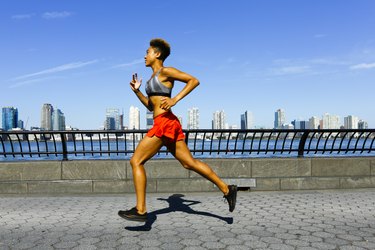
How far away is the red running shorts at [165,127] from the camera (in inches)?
181

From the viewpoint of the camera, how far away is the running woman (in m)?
4.46

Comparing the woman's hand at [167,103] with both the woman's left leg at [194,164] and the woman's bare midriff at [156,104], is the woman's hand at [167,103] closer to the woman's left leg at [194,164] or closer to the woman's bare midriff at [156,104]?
the woman's bare midriff at [156,104]

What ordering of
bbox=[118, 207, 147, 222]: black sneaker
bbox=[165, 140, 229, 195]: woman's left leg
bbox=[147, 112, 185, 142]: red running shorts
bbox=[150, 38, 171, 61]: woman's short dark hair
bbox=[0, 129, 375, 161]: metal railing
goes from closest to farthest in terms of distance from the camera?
bbox=[118, 207, 147, 222]: black sneaker → bbox=[147, 112, 185, 142]: red running shorts → bbox=[165, 140, 229, 195]: woman's left leg → bbox=[150, 38, 171, 61]: woman's short dark hair → bbox=[0, 129, 375, 161]: metal railing

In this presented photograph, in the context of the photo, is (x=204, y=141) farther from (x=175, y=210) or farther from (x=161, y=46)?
(x=161, y=46)

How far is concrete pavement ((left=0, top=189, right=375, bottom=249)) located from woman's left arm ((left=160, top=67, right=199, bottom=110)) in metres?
1.48

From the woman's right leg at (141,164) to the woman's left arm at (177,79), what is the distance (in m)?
0.45

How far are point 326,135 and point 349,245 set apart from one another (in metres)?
5.33

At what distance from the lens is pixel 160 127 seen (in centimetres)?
459

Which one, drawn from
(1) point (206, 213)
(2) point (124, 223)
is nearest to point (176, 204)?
(1) point (206, 213)

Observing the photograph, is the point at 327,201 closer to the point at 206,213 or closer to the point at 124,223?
the point at 206,213

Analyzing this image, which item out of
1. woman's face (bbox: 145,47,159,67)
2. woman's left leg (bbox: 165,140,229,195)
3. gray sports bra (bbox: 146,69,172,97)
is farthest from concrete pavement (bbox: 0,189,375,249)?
woman's face (bbox: 145,47,159,67)

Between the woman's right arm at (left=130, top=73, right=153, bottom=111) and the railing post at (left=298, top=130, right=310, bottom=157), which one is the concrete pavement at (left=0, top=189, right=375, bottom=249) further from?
the woman's right arm at (left=130, top=73, right=153, bottom=111)

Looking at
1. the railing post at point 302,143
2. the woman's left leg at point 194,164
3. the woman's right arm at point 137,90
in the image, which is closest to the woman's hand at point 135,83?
the woman's right arm at point 137,90

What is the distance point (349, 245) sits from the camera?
4008 mm
